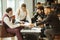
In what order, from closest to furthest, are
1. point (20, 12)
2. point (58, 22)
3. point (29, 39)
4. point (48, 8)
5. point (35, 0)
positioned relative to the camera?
point (58, 22)
point (48, 8)
point (29, 39)
point (20, 12)
point (35, 0)

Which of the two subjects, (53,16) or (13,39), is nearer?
(53,16)

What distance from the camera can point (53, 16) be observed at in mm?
3805

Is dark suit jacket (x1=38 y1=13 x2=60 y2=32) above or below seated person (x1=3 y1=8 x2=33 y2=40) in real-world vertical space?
above

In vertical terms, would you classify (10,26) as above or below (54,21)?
below

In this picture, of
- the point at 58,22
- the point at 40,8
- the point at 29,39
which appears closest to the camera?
the point at 58,22

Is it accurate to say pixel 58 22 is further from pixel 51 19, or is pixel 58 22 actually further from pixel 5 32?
pixel 5 32

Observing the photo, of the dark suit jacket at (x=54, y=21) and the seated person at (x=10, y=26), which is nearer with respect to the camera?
the dark suit jacket at (x=54, y=21)

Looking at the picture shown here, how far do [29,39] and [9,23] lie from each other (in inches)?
31.6

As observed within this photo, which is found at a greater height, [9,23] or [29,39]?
[9,23]

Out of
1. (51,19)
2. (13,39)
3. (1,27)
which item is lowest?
(13,39)

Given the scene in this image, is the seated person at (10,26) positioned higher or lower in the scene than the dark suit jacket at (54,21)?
lower

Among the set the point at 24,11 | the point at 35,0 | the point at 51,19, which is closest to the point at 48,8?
the point at 51,19

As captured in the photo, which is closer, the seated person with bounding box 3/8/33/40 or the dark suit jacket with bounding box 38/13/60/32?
the dark suit jacket with bounding box 38/13/60/32

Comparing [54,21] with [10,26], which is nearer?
[54,21]
